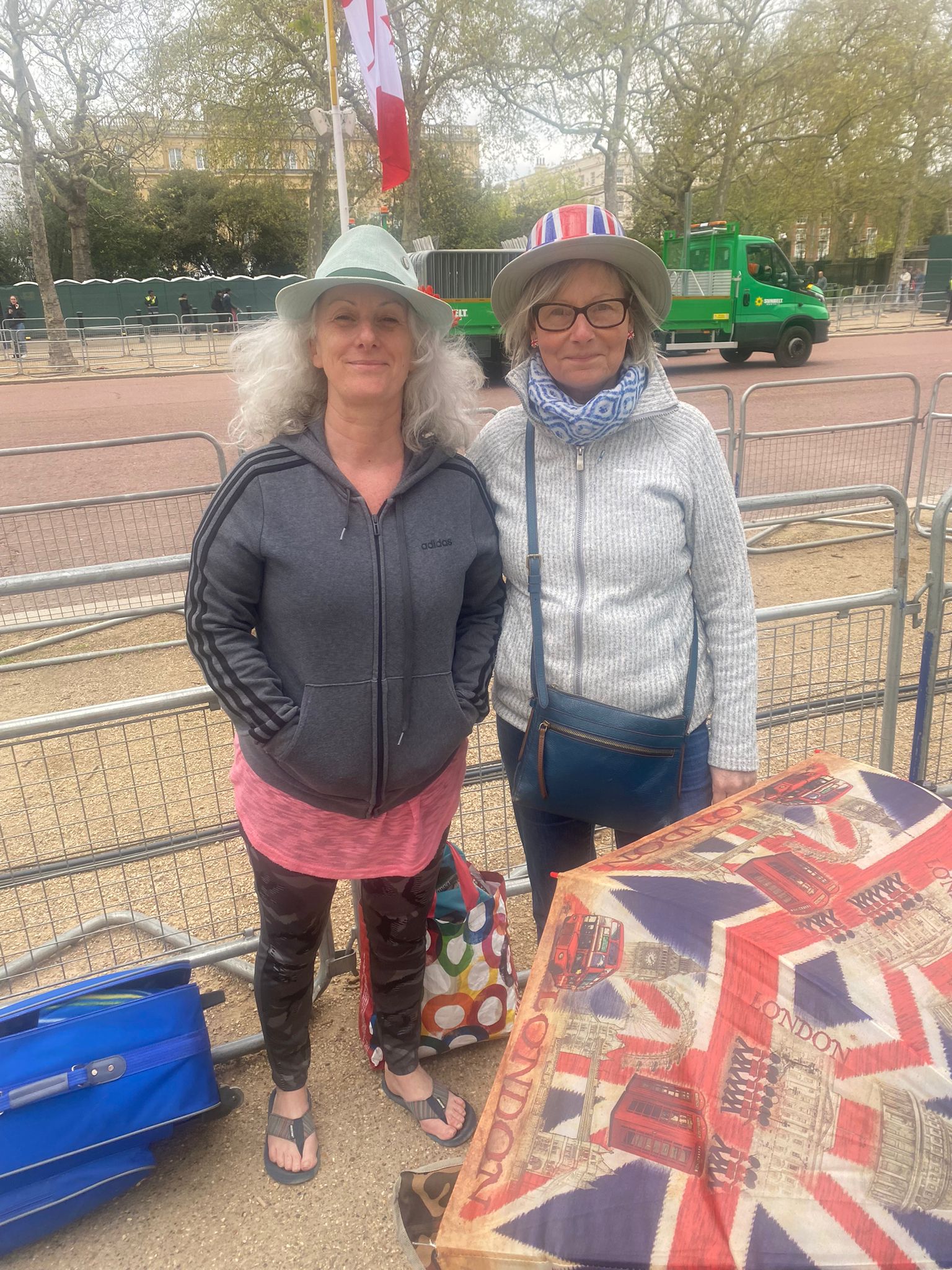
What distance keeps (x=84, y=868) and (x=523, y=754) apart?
1257 mm

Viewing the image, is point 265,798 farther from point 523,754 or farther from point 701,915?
point 701,915

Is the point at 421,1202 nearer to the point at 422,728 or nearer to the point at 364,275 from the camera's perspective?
the point at 422,728

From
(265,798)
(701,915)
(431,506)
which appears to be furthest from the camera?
(265,798)

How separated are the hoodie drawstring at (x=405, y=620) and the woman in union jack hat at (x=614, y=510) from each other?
244 millimetres

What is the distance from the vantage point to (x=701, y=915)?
1177 mm

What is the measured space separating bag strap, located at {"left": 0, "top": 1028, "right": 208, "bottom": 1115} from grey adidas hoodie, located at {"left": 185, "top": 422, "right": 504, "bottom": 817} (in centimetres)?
70

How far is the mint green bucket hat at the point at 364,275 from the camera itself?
5.21 feet

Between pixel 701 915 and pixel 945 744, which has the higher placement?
pixel 701 915

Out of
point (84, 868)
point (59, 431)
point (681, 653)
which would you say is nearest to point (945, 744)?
point (681, 653)

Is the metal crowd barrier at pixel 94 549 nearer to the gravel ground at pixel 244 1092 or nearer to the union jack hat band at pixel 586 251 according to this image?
the gravel ground at pixel 244 1092

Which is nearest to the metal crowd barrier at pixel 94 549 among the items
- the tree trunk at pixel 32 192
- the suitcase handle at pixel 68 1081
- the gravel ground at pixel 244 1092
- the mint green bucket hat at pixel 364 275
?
the gravel ground at pixel 244 1092

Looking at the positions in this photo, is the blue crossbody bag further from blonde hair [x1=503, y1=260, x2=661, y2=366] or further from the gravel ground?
the gravel ground

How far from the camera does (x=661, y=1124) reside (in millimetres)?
1009

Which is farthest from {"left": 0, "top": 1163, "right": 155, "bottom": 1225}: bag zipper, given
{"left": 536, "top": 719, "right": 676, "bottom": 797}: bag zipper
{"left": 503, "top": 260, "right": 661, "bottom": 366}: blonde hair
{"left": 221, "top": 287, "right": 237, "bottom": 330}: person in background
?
{"left": 221, "top": 287, "right": 237, "bottom": 330}: person in background
